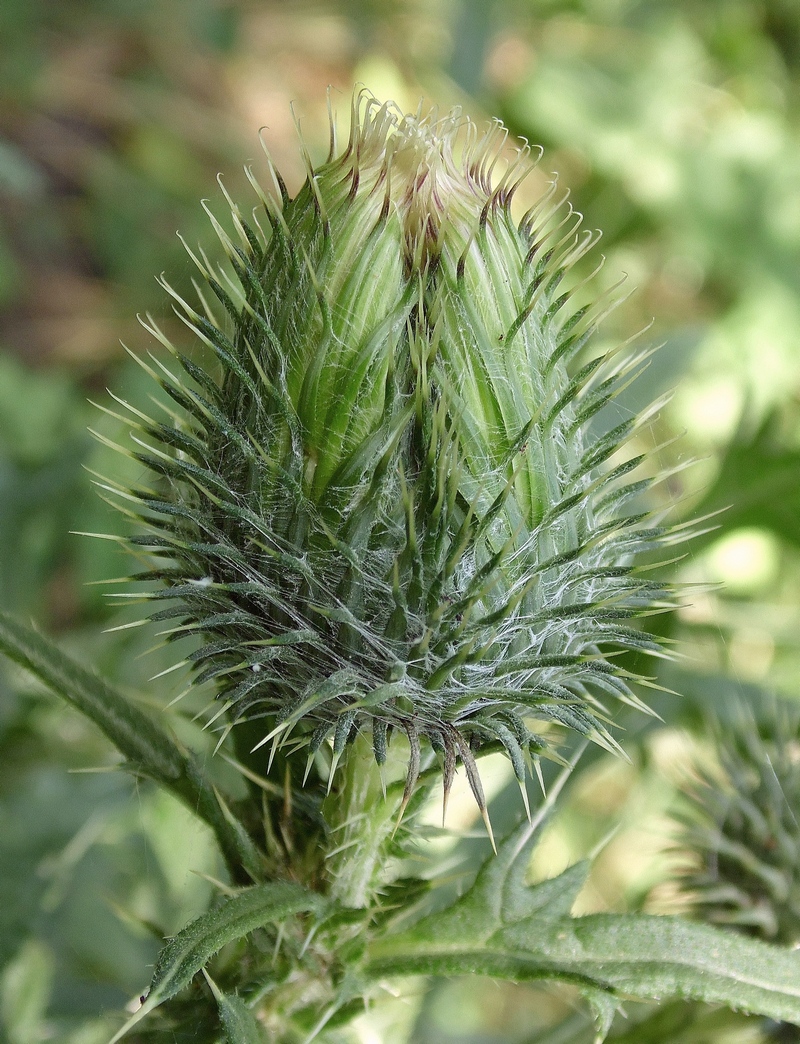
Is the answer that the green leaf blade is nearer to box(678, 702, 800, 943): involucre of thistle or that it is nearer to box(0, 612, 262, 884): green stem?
box(0, 612, 262, 884): green stem

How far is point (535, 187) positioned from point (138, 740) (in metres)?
6.11

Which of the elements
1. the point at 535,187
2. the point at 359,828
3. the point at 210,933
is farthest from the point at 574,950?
the point at 535,187

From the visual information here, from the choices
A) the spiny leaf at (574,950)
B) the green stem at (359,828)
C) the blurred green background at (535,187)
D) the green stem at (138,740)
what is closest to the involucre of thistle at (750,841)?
the blurred green background at (535,187)

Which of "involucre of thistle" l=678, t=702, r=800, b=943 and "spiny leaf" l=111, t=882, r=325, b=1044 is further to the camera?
"involucre of thistle" l=678, t=702, r=800, b=943

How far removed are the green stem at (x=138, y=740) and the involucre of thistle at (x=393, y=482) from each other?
232mm

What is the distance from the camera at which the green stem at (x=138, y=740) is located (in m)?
1.93

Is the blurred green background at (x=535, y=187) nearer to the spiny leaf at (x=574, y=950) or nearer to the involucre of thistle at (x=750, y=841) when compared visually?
the involucre of thistle at (x=750, y=841)

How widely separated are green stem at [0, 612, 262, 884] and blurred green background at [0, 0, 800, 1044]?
1.69m

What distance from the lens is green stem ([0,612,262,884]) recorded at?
6.33 feet

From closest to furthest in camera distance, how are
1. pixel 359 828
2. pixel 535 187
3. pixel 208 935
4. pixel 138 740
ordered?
pixel 208 935 < pixel 138 740 < pixel 359 828 < pixel 535 187

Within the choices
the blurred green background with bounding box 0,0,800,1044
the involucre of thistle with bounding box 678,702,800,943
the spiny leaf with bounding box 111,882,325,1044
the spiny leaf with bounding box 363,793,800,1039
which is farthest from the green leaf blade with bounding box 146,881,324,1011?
the blurred green background with bounding box 0,0,800,1044

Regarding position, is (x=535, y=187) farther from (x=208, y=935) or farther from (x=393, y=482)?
(x=208, y=935)

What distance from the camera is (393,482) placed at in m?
1.78

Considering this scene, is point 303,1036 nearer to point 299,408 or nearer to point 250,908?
point 250,908
